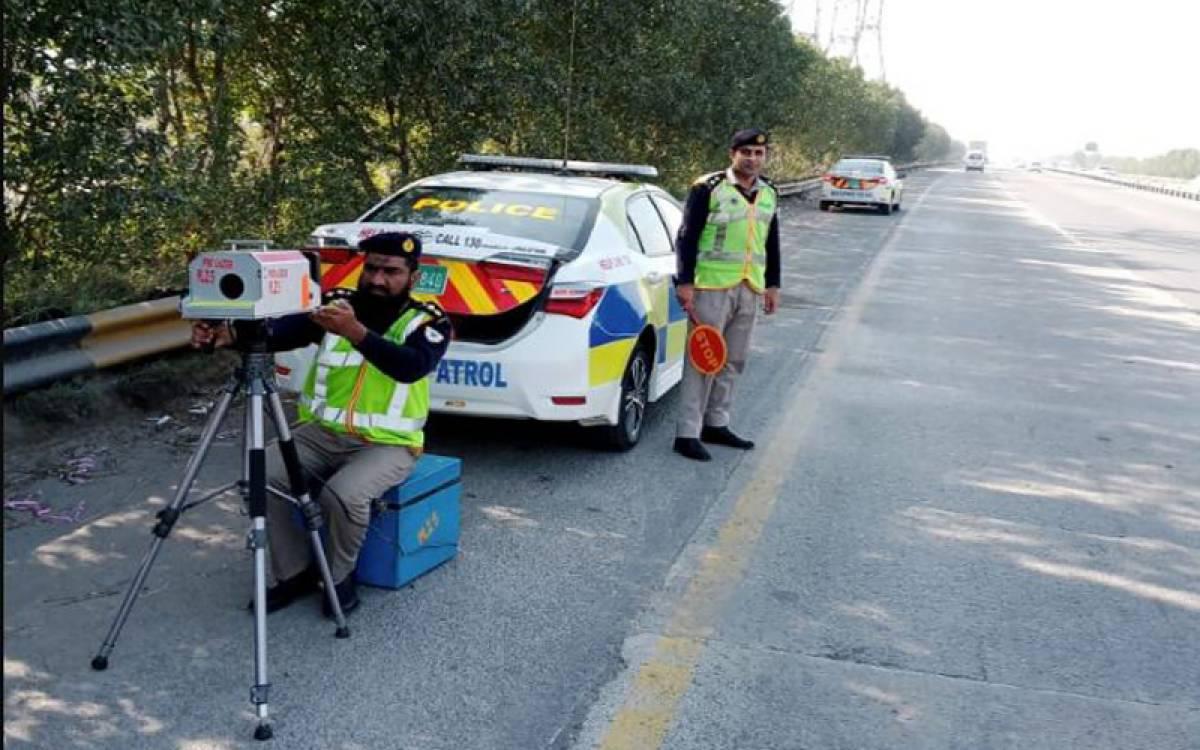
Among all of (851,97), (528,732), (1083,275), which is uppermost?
(851,97)

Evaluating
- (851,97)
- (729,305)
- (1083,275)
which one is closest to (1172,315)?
(1083,275)

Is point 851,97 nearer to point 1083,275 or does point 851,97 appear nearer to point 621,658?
point 1083,275

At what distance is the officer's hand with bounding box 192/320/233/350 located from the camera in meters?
3.62

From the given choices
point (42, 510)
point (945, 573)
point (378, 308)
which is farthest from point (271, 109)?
point (945, 573)

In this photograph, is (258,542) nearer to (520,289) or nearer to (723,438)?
(520,289)

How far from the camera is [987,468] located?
6.43 meters

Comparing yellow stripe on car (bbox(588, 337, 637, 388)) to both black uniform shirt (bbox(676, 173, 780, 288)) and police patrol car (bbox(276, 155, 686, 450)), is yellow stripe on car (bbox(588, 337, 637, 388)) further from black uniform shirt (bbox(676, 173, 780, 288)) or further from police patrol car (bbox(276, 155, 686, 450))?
black uniform shirt (bbox(676, 173, 780, 288))

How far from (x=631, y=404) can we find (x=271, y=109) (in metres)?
5.40

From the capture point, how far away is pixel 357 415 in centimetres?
417

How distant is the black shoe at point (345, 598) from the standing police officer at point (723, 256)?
2.66m

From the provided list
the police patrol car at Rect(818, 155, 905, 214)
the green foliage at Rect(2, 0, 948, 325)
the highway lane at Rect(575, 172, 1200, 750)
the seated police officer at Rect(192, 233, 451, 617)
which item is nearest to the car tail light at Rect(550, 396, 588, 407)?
the highway lane at Rect(575, 172, 1200, 750)

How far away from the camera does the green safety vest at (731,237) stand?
6332 mm

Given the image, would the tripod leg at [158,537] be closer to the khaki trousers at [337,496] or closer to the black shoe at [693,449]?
the khaki trousers at [337,496]

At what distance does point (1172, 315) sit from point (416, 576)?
11.6 metres
